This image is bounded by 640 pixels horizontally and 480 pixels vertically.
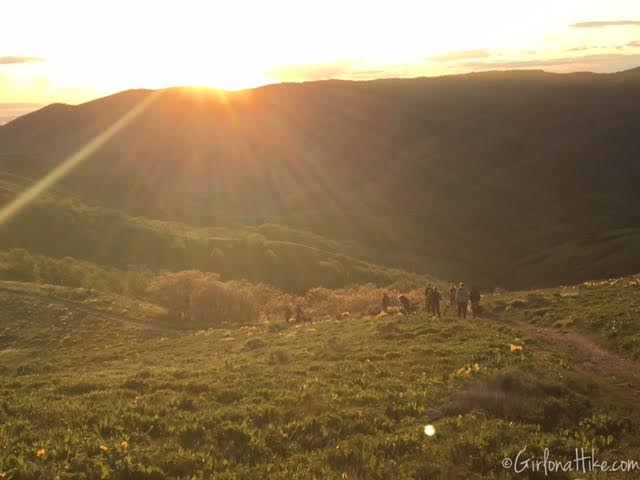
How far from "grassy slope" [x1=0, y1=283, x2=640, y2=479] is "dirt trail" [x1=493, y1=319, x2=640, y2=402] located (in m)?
0.67

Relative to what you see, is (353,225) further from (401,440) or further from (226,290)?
(401,440)

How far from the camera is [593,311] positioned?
82.1 ft

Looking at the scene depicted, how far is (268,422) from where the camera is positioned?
44.4 ft

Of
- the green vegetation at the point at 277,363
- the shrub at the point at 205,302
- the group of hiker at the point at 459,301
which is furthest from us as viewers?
the shrub at the point at 205,302

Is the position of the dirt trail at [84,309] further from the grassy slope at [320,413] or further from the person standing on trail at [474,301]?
the person standing on trail at [474,301]

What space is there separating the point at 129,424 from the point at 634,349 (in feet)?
50.2

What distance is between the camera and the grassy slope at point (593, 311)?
2070 centimetres

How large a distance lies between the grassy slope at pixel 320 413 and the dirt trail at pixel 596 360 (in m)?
0.67

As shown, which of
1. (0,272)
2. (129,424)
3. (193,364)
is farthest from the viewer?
(0,272)

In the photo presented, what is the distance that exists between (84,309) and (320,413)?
1173 inches

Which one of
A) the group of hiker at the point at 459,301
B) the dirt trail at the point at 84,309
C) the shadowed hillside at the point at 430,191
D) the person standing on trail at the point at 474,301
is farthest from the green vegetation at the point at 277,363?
the shadowed hillside at the point at 430,191

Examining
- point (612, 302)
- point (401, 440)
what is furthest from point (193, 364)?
point (612, 302)

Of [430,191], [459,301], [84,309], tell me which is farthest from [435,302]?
[430,191]

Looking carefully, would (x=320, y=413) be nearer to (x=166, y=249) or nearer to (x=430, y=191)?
(x=166, y=249)
